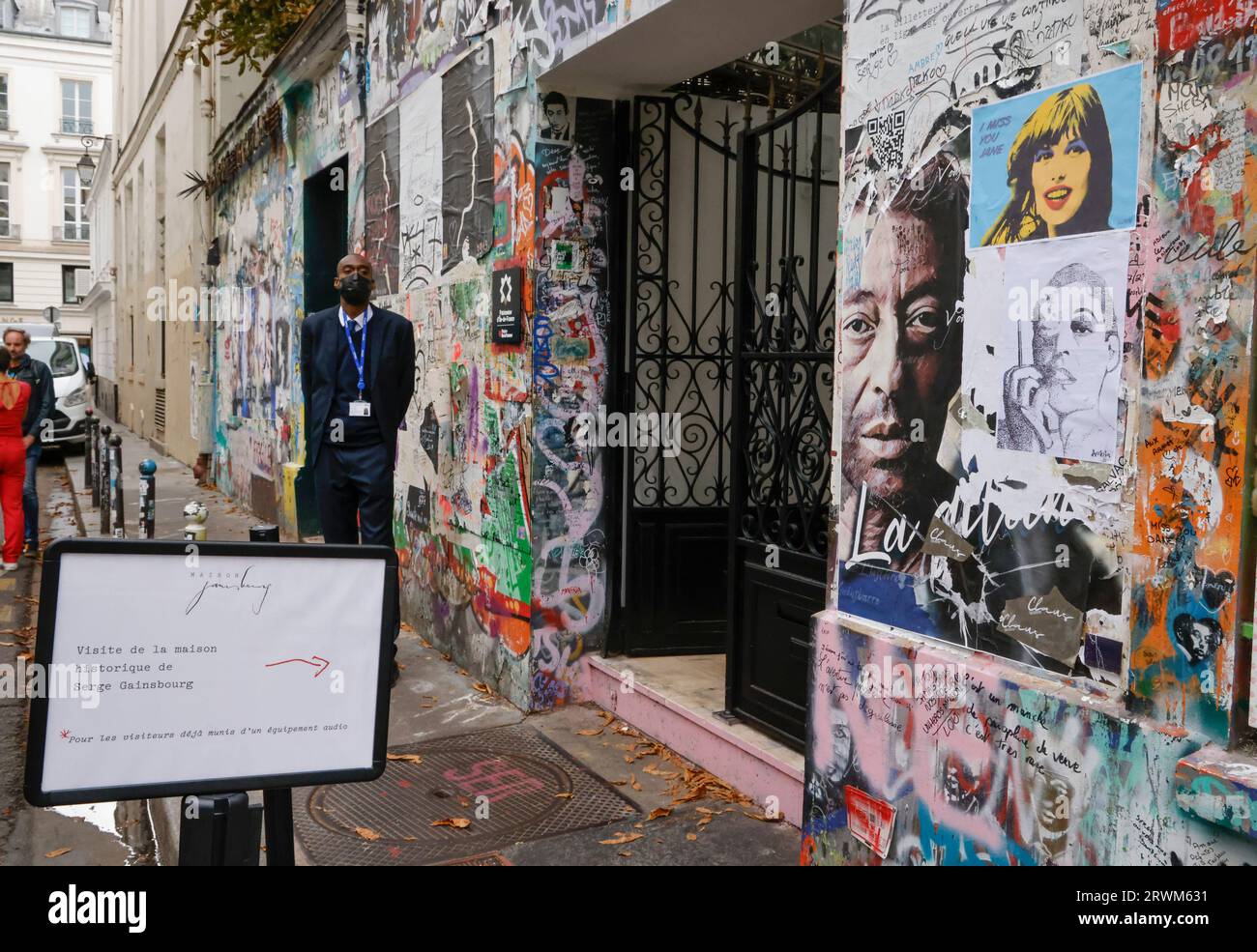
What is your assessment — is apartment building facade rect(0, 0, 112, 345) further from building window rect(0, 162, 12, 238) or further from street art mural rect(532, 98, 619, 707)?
street art mural rect(532, 98, 619, 707)

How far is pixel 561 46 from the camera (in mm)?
5262

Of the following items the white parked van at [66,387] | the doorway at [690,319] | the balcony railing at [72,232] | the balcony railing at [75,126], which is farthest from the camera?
the balcony railing at [72,232]

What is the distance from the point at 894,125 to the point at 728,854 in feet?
8.25

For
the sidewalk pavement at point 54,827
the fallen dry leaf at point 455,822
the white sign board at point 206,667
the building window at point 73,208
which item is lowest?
the sidewalk pavement at point 54,827

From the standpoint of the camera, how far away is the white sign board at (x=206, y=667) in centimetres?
221

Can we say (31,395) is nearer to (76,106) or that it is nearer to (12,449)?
(12,449)

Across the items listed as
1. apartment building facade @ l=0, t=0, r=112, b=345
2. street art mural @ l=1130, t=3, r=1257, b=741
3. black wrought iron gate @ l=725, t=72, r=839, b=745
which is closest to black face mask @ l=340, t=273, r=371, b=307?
black wrought iron gate @ l=725, t=72, r=839, b=745

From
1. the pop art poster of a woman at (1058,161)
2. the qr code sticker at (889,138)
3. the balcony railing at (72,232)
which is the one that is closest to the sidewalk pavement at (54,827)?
the qr code sticker at (889,138)

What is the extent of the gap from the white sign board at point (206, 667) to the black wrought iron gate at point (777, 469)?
92.5 inches

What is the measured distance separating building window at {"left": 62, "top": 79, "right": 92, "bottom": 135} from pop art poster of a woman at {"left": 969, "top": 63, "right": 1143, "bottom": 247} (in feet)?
162

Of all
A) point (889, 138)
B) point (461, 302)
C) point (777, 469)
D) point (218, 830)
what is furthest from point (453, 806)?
point (461, 302)

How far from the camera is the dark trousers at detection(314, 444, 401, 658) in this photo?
5.94 m

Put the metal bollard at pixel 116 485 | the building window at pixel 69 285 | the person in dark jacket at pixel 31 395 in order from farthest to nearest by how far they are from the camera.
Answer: the building window at pixel 69 285
the person in dark jacket at pixel 31 395
the metal bollard at pixel 116 485

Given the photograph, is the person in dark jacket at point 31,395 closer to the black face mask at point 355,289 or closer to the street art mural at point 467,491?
the street art mural at point 467,491
